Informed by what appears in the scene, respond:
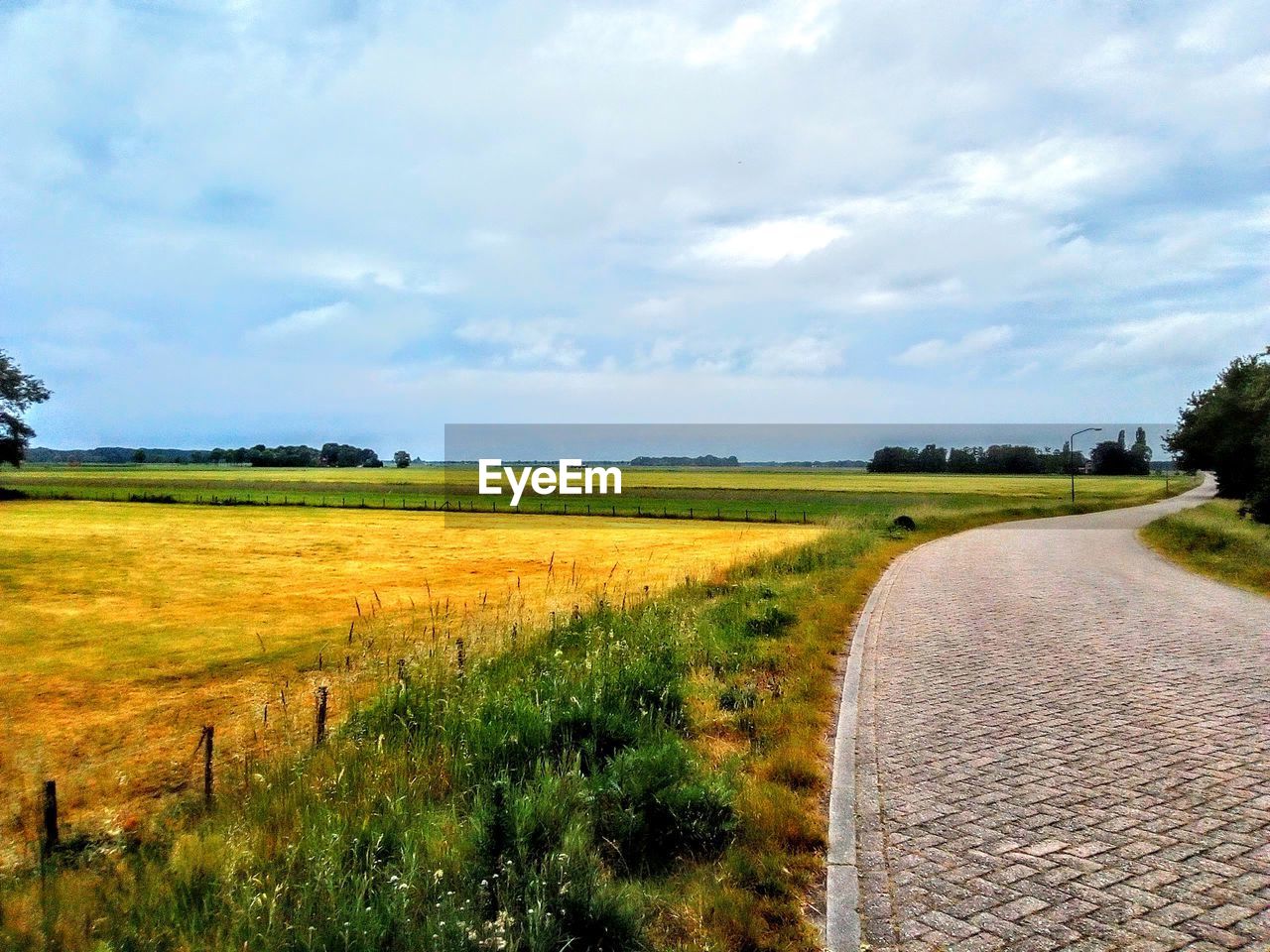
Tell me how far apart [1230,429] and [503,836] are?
185 feet

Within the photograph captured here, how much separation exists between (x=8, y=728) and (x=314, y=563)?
21.1m

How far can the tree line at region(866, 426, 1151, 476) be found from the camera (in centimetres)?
14450

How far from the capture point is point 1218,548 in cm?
2189

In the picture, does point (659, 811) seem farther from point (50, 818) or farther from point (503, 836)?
point (50, 818)

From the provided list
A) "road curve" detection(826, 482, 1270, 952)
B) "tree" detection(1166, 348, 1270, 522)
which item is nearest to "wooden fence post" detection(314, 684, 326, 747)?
"road curve" detection(826, 482, 1270, 952)

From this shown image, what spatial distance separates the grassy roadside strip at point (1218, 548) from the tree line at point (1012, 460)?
12196 cm

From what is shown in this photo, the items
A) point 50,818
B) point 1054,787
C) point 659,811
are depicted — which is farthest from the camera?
point 1054,787

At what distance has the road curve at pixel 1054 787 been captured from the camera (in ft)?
11.7

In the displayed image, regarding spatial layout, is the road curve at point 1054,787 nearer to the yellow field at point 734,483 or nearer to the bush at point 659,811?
the bush at point 659,811

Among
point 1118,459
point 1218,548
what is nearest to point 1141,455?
point 1118,459

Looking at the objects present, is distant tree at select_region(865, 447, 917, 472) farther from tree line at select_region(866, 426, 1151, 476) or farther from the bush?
the bush

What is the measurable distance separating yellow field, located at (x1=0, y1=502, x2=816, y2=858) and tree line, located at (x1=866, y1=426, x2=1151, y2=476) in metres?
113

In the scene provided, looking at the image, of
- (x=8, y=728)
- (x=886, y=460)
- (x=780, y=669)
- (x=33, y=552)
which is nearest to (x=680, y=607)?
(x=780, y=669)

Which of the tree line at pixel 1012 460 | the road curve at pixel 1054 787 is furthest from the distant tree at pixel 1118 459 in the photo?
the road curve at pixel 1054 787
